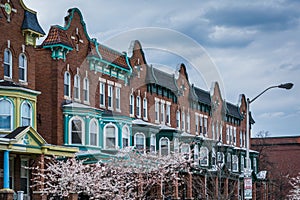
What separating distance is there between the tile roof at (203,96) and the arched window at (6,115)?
2839cm

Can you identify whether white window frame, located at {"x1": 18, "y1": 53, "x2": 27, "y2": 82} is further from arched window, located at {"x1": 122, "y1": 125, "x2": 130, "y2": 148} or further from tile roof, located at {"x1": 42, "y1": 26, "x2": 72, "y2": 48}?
arched window, located at {"x1": 122, "y1": 125, "x2": 130, "y2": 148}

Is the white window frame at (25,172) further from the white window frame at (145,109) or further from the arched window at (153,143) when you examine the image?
the white window frame at (145,109)

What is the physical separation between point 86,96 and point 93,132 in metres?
2.74

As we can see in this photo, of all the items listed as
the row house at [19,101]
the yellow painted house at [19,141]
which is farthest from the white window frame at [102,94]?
the yellow painted house at [19,141]

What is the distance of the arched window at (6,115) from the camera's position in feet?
111

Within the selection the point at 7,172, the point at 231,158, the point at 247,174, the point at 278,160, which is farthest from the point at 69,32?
the point at 278,160

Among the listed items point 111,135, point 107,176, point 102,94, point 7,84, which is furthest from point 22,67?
point 111,135

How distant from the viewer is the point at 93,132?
41094 millimetres

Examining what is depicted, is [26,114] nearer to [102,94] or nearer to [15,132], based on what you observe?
[15,132]

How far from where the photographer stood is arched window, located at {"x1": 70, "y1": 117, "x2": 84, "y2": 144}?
39.7 meters

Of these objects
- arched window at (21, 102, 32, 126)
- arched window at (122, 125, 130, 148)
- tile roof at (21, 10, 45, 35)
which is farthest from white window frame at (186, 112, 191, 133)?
arched window at (21, 102, 32, 126)

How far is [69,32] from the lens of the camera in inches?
1609

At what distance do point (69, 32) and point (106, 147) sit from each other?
779cm

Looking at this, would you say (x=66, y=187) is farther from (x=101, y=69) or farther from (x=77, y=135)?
(x=101, y=69)
